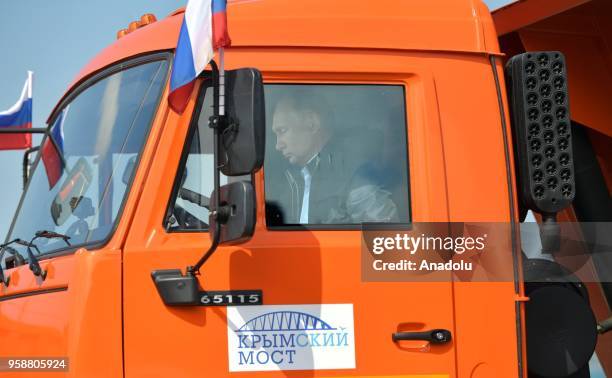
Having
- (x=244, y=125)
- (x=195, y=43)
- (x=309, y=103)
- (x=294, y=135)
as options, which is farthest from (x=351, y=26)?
(x=244, y=125)

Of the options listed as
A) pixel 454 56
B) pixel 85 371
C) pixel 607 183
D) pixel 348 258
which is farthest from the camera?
pixel 607 183

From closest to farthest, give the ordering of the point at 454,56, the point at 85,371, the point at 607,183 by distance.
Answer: the point at 85,371 → the point at 454,56 → the point at 607,183

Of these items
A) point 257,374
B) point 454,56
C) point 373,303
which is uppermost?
point 454,56

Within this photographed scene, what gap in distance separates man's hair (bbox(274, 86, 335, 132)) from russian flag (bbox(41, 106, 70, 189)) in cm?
99

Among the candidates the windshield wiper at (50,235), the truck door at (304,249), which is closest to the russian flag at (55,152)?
the windshield wiper at (50,235)

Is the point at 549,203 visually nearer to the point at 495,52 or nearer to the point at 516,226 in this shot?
the point at 516,226

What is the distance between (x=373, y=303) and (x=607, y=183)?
1564 millimetres

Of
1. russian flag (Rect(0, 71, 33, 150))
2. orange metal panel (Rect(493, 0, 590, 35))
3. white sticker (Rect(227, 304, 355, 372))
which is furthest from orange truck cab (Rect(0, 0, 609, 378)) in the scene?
russian flag (Rect(0, 71, 33, 150))

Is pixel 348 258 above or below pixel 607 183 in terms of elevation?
below

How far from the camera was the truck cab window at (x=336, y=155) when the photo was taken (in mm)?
3484

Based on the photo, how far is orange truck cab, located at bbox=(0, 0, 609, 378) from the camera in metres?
3.24

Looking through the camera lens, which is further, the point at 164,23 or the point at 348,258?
the point at 164,23

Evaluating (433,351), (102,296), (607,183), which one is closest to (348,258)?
(433,351)

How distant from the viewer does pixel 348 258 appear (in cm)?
338
